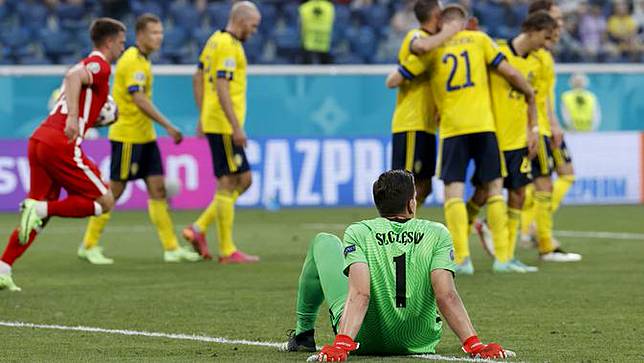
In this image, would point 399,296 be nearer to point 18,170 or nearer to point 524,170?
point 524,170

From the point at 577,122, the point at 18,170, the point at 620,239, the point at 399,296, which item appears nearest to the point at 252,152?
the point at 18,170

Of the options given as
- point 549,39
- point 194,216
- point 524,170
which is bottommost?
point 194,216

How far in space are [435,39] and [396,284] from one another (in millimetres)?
5139

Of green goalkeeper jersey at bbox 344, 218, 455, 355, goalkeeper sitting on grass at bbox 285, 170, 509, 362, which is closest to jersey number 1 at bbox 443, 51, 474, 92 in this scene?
goalkeeper sitting on grass at bbox 285, 170, 509, 362

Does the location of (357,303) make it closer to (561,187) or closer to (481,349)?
(481,349)

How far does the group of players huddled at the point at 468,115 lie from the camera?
A: 11469 mm

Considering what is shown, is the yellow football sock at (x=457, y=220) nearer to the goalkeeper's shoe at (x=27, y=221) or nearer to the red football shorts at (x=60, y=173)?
the red football shorts at (x=60, y=173)

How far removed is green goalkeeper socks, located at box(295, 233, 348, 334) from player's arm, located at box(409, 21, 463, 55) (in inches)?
184

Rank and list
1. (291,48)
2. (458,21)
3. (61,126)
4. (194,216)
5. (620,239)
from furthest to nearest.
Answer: (291,48)
(194,216)
(620,239)
(458,21)
(61,126)

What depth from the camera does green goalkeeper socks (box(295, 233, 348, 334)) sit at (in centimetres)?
669

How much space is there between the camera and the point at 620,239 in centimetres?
1588

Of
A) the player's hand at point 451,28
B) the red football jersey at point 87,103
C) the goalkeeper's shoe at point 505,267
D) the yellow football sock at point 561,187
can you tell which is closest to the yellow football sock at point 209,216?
the red football jersey at point 87,103

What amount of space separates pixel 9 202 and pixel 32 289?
1069 centimetres

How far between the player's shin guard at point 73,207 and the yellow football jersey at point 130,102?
2789 mm
